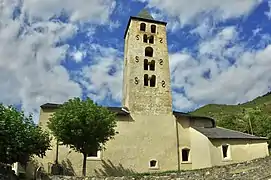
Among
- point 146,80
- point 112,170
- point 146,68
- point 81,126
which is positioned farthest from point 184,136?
point 81,126

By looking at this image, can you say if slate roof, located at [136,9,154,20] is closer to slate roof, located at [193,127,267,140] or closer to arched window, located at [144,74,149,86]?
arched window, located at [144,74,149,86]

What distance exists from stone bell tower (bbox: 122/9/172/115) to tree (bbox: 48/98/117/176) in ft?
27.0

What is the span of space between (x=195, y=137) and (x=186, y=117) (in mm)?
3021

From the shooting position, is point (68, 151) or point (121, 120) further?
point (121, 120)

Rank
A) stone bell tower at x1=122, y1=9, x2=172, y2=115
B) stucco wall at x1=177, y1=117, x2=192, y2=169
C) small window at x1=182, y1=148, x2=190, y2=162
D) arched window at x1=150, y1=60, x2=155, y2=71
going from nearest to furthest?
stucco wall at x1=177, y1=117, x2=192, y2=169 < small window at x1=182, y1=148, x2=190, y2=162 < stone bell tower at x1=122, y1=9, x2=172, y2=115 < arched window at x1=150, y1=60, x2=155, y2=71

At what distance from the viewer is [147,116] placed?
118 ft

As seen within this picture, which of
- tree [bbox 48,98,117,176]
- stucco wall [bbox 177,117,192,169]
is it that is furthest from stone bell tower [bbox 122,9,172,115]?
tree [bbox 48,98,117,176]

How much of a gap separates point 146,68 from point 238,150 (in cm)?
1481

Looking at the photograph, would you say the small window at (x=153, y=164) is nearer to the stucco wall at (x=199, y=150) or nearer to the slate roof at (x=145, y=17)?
the stucco wall at (x=199, y=150)

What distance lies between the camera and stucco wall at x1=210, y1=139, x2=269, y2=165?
32.1m

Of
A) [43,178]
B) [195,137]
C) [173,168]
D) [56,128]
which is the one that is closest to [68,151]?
[56,128]

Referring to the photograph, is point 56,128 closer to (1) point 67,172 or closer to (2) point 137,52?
(1) point 67,172

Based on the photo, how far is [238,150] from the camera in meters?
33.1

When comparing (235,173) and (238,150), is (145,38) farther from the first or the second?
(235,173)
